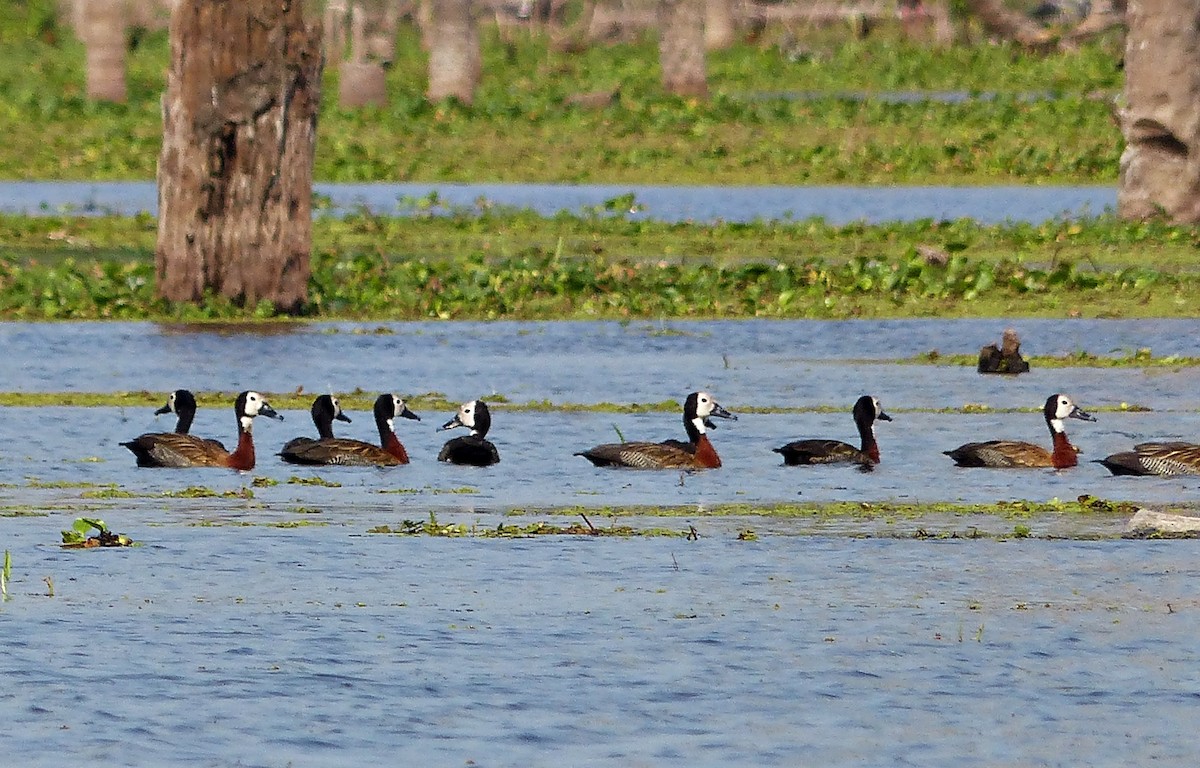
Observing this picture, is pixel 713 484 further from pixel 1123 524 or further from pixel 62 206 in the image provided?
pixel 62 206

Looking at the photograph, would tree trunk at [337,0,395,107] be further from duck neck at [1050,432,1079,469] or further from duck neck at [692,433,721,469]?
duck neck at [1050,432,1079,469]

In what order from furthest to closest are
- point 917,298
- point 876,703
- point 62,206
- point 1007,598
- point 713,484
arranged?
point 62,206 → point 917,298 → point 713,484 → point 1007,598 → point 876,703

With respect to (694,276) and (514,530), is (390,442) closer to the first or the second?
(514,530)

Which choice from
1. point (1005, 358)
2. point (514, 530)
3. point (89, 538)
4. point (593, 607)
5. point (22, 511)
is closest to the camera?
point (593, 607)

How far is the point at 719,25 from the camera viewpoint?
6862 centimetres

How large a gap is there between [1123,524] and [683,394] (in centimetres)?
676

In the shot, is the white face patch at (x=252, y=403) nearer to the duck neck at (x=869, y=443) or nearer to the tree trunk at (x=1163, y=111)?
the duck neck at (x=869, y=443)

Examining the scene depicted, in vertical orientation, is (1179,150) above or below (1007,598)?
above

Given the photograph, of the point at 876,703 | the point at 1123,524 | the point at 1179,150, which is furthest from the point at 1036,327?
the point at 876,703

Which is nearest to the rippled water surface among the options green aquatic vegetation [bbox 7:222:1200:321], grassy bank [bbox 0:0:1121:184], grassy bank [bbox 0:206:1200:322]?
green aquatic vegetation [bbox 7:222:1200:321]

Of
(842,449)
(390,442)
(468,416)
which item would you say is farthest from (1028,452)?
(390,442)

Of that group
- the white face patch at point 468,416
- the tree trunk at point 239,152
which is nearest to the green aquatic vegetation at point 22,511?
the white face patch at point 468,416

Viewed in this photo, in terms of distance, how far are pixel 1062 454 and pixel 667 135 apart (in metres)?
26.6

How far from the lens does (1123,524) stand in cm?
1477
